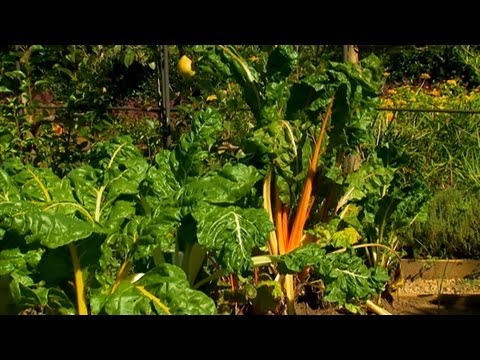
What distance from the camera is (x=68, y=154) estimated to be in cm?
482

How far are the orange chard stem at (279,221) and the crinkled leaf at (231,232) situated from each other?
0.68 metres

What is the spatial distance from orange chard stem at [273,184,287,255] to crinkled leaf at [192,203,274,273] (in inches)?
26.6

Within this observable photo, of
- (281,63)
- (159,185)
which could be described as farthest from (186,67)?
(159,185)

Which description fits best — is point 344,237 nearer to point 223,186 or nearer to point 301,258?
point 301,258

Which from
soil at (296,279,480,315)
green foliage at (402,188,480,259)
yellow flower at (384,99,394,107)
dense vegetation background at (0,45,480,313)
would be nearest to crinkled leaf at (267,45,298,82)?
dense vegetation background at (0,45,480,313)

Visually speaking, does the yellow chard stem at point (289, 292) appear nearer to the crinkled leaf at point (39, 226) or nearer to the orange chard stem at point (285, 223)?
the orange chard stem at point (285, 223)

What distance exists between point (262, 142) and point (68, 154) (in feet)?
5.90

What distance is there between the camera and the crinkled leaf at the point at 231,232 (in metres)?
2.87

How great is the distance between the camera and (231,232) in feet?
9.61

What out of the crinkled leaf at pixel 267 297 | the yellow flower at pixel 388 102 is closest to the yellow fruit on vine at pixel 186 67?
the crinkled leaf at pixel 267 297

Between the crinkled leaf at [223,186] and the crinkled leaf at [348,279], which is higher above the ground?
the crinkled leaf at [223,186]
